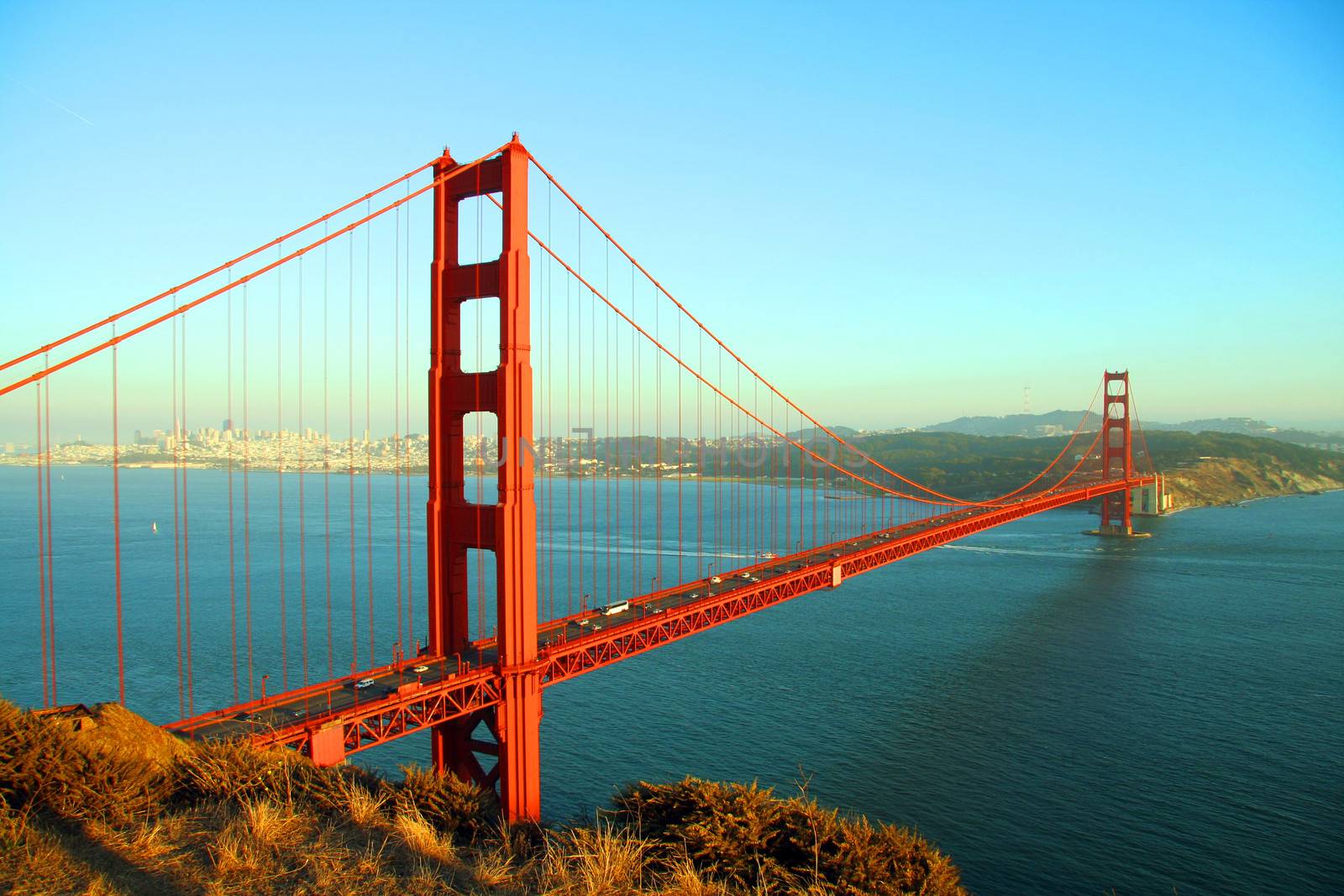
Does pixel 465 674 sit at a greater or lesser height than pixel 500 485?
lesser

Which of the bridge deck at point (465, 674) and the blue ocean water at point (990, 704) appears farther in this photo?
the blue ocean water at point (990, 704)

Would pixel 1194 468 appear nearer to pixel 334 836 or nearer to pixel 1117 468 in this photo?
pixel 1117 468

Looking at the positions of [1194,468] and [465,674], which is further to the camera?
[1194,468]

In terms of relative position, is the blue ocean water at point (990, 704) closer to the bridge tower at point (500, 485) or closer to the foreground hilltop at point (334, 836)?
the bridge tower at point (500, 485)

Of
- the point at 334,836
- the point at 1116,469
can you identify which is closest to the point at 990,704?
the point at 334,836

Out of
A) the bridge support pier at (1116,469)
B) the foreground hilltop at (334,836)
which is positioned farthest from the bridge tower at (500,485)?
the bridge support pier at (1116,469)

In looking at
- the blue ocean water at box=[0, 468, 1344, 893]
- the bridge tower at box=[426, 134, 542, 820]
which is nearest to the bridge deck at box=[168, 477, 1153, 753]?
the bridge tower at box=[426, 134, 542, 820]
